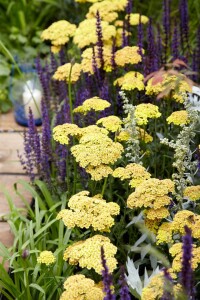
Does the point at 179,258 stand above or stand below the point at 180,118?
below

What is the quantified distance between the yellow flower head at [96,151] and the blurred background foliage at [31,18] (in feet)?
7.05

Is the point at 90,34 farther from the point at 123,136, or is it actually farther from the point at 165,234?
the point at 165,234

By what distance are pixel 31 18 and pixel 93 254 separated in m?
3.42

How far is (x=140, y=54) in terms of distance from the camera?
297cm

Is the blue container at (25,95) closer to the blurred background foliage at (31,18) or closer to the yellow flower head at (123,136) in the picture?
the blurred background foliage at (31,18)

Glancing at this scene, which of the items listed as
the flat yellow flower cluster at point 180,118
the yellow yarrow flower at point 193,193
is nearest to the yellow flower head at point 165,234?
the yellow yarrow flower at point 193,193

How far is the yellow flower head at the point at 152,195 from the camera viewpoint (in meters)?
2.09

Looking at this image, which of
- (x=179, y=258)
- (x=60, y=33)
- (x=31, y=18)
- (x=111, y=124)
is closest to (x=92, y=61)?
(x=60, y=33)

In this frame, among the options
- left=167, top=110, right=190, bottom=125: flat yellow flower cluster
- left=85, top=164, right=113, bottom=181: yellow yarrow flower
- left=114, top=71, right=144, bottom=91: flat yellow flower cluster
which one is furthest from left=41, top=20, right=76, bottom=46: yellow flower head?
left=85, top=164, right=113, bottom=181: yellow yarrow flower

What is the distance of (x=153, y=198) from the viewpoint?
2.09 m

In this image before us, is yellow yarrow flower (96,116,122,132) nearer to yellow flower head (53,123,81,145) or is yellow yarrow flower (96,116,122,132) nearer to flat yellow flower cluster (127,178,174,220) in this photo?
yellow flower head (53,123,81,145)

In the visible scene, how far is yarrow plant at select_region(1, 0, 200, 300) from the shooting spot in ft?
6.39

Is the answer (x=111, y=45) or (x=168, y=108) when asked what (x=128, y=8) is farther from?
(x=168, y=108)

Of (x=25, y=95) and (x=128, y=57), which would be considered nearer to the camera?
(x=128, y=57)
